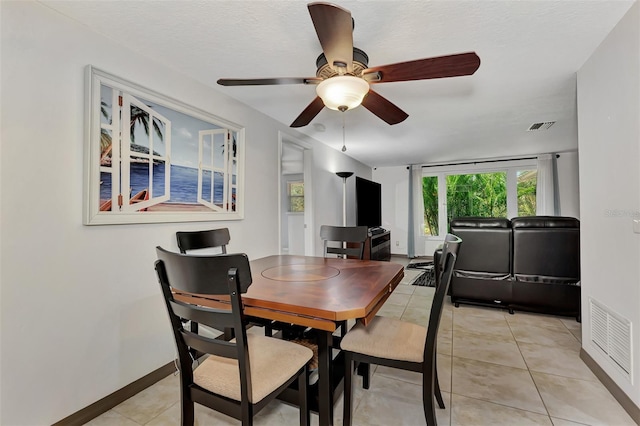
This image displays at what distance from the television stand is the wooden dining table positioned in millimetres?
2960

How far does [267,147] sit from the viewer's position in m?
3.16

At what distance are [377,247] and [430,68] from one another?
4.12m

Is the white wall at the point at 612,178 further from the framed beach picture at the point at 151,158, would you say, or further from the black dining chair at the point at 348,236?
the framed beach picture at the point at 151,158

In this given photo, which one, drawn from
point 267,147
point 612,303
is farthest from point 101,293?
point 612,303

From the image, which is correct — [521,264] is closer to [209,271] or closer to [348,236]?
[348,236]

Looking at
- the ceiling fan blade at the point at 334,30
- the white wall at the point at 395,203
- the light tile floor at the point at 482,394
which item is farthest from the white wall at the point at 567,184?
the ceiling fan blade at the point at 334,30

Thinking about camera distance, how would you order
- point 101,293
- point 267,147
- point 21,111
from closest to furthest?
1. point 21,111
2. point 101,293
3. point 267,147

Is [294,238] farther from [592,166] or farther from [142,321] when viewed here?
[592,166]

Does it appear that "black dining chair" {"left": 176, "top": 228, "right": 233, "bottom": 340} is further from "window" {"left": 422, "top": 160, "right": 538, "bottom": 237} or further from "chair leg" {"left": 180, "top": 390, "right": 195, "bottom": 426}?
"window" {"left": 422, "top": 160, "right": 538, "bottom": 237}

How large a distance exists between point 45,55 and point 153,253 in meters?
1.25

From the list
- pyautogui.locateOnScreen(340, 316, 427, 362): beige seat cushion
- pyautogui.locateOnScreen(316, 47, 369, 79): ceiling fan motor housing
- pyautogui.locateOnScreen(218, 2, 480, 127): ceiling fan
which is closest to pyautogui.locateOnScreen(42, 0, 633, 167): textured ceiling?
pyautogui.locateOnScreen(316, 47, 369, 79): ceiling fan motor housing

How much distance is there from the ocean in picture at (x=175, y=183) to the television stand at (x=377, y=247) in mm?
2853

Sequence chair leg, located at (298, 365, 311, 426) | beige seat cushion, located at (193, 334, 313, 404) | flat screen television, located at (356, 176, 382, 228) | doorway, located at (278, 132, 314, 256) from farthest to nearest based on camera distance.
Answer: flat screen television, located at (356, 176, 382, 228) < doorway, located at (278, 132, 314, 256) < chair leg, located at (298, 365, 311, 426) < beige seat cushion, located at (193, 334, 313, 404)

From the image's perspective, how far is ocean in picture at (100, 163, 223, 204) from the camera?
1717mm
